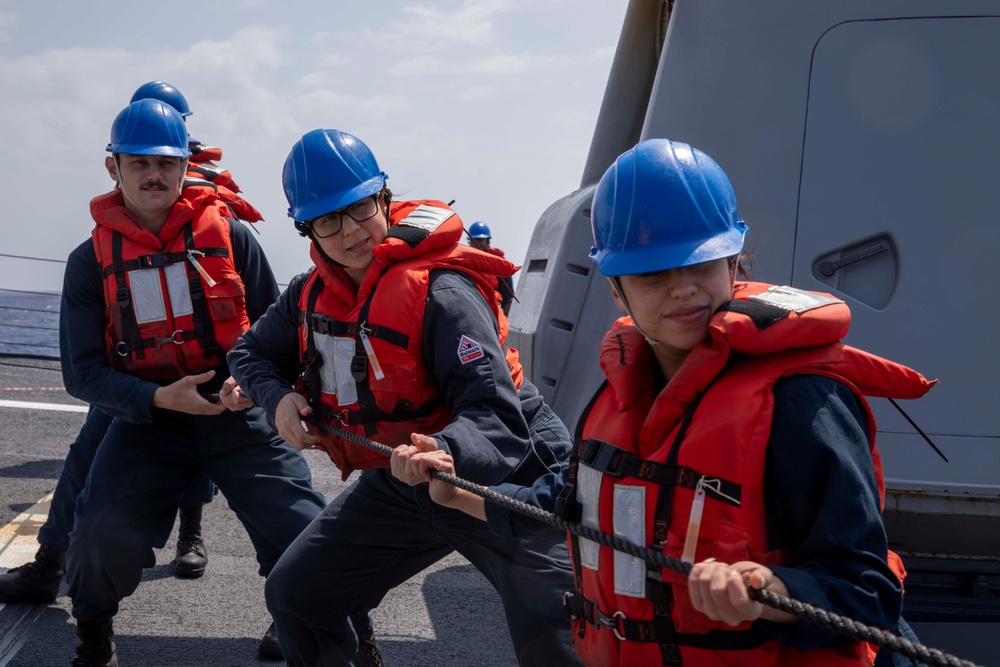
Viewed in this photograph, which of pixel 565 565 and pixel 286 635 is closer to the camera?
pixel 565 565

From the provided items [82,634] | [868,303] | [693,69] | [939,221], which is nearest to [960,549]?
[868,303]

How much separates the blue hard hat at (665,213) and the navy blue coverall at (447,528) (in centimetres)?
90

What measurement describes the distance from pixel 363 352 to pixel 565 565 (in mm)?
846

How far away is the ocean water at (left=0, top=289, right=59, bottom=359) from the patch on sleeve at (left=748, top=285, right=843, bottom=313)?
8552mm

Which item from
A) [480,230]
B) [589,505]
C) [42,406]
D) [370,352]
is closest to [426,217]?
[370,352]

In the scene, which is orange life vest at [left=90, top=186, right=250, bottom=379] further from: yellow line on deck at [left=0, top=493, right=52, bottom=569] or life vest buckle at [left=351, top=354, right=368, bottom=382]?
yellow line on deck at [left=0, top=493, right=52, bottom=569]

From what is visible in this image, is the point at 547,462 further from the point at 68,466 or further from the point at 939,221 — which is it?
the point at 68,466

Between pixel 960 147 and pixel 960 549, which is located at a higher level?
pixel 960 147

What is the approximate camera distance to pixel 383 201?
3.28 meters

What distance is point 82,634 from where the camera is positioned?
3.83 m

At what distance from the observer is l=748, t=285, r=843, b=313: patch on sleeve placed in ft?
5.92

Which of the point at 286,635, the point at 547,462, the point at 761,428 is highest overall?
the point at 761,428

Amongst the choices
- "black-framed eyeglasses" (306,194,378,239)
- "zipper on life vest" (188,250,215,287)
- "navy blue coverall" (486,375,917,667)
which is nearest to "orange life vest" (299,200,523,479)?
"black-framed eyeglasses" (306,194,378,239)

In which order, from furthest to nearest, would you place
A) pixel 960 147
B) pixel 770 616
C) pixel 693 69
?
pixel 693 69 < pixel 960 147 < pixel 770 616
